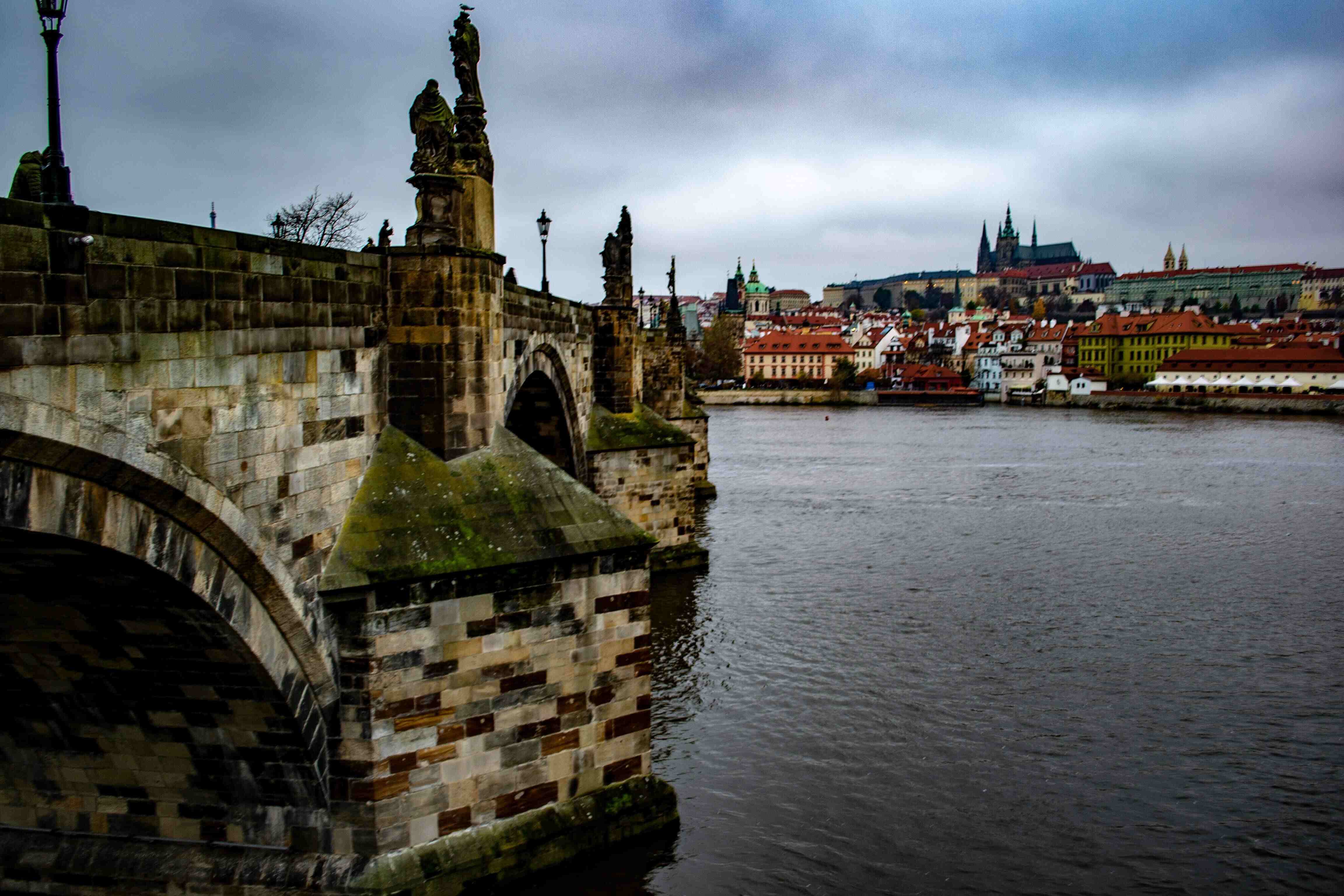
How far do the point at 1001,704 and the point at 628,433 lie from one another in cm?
1129

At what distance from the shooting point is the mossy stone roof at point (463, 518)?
33.8ft

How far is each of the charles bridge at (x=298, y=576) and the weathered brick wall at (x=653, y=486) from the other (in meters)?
12.7

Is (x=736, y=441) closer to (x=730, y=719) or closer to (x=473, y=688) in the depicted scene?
(x=730, y=719)

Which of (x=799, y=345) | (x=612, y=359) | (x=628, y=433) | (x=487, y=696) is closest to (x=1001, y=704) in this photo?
(x=487, y=696)

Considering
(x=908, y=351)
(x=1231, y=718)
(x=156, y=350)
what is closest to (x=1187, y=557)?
(x=1231, y=718)

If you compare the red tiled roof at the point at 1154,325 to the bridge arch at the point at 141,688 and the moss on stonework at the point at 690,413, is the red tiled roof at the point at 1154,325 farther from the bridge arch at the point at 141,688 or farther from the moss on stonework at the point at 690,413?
the bridge arch at the point at 141,688

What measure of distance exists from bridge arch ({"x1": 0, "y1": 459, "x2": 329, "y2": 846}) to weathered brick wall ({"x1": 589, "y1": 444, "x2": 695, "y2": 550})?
14968mm

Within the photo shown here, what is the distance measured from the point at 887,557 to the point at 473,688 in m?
21.2

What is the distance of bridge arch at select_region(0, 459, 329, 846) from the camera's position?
7.61 meters

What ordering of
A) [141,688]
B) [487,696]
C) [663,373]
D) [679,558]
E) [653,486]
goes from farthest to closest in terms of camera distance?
[663,373] < [679,558] < [653,486] < [487,696] < [141,688]

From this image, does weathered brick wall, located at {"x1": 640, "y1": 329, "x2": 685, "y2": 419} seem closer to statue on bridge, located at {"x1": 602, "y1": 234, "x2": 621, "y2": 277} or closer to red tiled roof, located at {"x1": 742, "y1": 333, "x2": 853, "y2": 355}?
statue on bridge, located at {"x1": 602, "y1": 234, "x2": 621, "y2": 277}

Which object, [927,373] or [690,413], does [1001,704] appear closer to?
[690,413]

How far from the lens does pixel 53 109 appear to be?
6309 mm

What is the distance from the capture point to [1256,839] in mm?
13414
